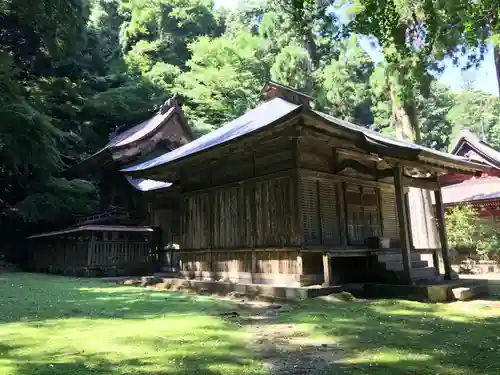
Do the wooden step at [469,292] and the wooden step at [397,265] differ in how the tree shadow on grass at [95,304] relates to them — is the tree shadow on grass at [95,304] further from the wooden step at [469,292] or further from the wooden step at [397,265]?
the wooden step at [469,292]

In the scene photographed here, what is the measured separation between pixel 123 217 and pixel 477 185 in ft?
64.0

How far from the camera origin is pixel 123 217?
22.6 meters

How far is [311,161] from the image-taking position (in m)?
11.6

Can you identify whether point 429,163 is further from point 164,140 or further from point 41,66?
point 41,66

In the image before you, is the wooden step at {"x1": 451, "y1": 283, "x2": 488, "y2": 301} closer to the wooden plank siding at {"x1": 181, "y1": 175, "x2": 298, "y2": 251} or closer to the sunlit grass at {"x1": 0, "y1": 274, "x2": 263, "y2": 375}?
the wooden plank siding at {"x1": 181, "y1": 175, "x2": 298, "y2": 251}

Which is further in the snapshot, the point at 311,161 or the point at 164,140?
the point at 164,140

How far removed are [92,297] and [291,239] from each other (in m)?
5.39

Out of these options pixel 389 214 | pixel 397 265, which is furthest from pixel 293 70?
pixel 397 265

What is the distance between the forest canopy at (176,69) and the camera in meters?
13.9

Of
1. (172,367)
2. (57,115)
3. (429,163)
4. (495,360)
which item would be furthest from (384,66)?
(57,115)

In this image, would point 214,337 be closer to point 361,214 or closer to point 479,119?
point 361,214

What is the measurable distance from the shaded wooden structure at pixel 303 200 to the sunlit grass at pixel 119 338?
244cm

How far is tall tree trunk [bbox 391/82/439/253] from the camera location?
16391 millimetres

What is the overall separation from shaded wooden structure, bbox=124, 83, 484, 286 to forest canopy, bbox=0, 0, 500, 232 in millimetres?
3158
